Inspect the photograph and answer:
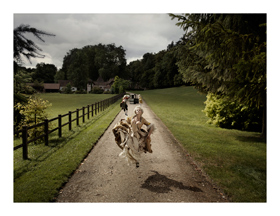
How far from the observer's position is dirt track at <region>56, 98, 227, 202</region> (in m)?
3.90

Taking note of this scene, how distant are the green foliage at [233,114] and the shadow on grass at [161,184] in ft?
24.1

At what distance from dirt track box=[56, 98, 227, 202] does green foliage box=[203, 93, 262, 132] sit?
576 cm

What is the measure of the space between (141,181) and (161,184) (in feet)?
1.63

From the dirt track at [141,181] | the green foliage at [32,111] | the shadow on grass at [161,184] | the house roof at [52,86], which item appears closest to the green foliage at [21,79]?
the green foliage at [32,111]

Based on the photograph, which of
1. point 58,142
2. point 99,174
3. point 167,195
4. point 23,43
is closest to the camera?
point 167,195

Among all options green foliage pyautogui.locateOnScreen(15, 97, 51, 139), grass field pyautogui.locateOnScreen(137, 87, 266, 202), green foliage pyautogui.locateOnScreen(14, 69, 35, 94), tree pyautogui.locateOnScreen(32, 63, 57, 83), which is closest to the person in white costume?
grass field pyautogui.locateOnScreen(137, 87, 266, 202)

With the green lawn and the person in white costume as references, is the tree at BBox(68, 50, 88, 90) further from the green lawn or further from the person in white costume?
the person in white costume

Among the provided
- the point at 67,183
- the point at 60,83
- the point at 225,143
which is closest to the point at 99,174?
the point at 67,183

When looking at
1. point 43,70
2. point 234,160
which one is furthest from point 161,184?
point 43,70

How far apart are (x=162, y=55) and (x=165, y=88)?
40.5ft

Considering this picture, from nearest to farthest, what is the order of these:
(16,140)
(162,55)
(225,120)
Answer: (16,140)
(225,120)
(162,55)

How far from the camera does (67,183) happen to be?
4535mm

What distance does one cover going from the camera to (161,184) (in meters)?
4.43

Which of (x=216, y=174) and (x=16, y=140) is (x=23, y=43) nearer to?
(x=216, y=174)
